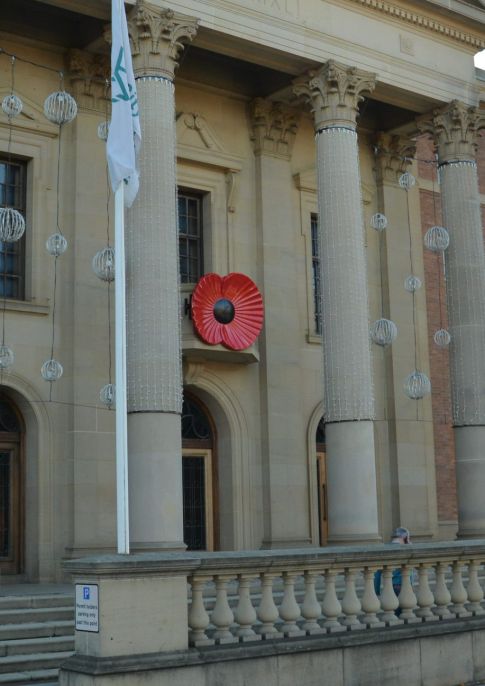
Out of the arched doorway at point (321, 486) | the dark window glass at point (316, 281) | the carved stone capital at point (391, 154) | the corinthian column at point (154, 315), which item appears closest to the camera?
the corinthian column at point (154, 315)

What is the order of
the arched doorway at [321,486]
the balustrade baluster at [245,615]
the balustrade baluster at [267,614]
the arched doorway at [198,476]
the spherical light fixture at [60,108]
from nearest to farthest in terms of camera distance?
the balustrade baluster at [245,615] < the balustrade baluster at [267,614] < the spherical light fixture at [60,108] < the arched doorway at [198,476] < the arched doorway at [321,486]

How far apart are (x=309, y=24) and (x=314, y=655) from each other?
1294 centimetres

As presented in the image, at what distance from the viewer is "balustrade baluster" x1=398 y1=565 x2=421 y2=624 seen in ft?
43.0

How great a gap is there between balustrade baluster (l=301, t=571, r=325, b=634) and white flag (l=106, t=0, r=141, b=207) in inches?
201

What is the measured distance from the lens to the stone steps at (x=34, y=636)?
1232 centimetres

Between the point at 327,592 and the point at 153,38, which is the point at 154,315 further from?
the point at 327,592

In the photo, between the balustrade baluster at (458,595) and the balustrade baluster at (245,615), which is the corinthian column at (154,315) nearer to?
the balustrade baluster at (458,595)

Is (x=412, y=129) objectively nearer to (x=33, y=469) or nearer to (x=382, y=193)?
(x=382, y=193)

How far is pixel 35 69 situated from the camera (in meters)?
20.0

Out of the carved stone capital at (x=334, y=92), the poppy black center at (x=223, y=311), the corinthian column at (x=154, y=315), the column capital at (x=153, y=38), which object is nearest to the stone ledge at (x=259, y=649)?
the corinthian column at (x=154, y=315)

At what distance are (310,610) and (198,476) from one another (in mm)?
9799

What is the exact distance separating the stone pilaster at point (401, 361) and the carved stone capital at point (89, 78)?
25.3 feet

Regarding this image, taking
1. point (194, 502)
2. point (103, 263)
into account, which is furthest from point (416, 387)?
point (103, 263)

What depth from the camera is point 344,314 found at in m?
19.6
